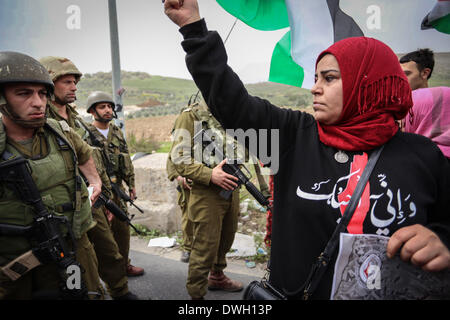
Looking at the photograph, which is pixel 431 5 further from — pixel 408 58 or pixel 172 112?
pixel 172 112

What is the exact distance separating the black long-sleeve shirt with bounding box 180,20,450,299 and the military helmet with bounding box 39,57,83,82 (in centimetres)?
246

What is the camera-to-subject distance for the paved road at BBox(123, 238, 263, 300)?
2.96 metres

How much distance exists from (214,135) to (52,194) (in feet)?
4.87

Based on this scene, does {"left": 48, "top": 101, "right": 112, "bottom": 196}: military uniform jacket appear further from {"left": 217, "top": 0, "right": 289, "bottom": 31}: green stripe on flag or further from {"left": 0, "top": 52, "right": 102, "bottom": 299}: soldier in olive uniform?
{"left": 217, "top": 0, "right": 289, "bottom": 31}: green stripe on flag

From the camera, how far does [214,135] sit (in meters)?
2.71

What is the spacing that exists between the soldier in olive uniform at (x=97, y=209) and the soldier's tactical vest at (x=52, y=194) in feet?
1.99

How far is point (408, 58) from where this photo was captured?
101 inches

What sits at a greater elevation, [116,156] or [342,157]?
[342,157]

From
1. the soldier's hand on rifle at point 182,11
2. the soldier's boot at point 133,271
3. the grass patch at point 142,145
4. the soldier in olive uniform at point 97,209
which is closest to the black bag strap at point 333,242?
the soldier's hand on rifle at point 182,11

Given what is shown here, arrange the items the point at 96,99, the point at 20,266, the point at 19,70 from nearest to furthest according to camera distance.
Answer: the point at 20,266, the point at 19,70, the point at 96,99

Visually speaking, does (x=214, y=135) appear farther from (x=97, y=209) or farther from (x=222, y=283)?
(x=222, y=283)

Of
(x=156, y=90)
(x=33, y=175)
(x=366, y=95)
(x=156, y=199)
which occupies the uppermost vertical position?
(x=156, y=90)

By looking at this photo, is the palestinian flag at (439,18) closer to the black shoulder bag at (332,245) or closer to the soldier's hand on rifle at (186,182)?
the black shoulder bag at (332,245)

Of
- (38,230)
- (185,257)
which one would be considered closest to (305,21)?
(38,230)
